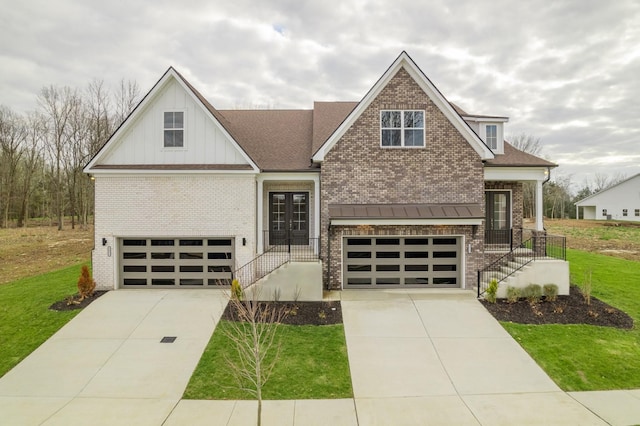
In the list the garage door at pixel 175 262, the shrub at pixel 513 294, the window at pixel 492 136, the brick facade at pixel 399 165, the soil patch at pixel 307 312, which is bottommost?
the soil patch at pixel 307 312

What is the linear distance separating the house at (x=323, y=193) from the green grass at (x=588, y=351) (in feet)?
11.3

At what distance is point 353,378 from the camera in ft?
23.8

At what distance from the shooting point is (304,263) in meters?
11.7

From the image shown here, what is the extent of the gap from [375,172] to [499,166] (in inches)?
203

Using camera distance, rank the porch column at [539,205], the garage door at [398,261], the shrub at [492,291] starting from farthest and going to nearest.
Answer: the porch column at [539,205]
the garage door at [398,261]
the shrub at [492,291]

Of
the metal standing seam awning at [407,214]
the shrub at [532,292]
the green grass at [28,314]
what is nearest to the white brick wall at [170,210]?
the green grass at [28,314]

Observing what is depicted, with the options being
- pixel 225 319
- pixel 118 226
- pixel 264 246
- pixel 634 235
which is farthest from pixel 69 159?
pixel 634 235

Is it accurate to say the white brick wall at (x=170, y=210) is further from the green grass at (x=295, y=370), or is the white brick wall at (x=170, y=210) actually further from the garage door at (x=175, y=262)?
the green grass at (x=295, y=370)

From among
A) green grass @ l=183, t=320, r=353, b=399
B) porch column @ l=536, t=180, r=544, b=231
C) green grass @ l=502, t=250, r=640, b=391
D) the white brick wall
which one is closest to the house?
the white brick wall

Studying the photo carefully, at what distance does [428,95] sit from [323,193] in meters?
Result: 5.62

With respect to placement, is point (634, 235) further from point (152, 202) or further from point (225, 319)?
point (152, 202)

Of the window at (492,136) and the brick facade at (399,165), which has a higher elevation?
the window at (492,136)

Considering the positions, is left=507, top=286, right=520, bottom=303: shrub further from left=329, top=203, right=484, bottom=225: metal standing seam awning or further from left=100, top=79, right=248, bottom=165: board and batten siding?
left=100, top=79, right=248, bottom=165: board and batten siding

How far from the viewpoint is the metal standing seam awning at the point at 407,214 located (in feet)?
39.1
